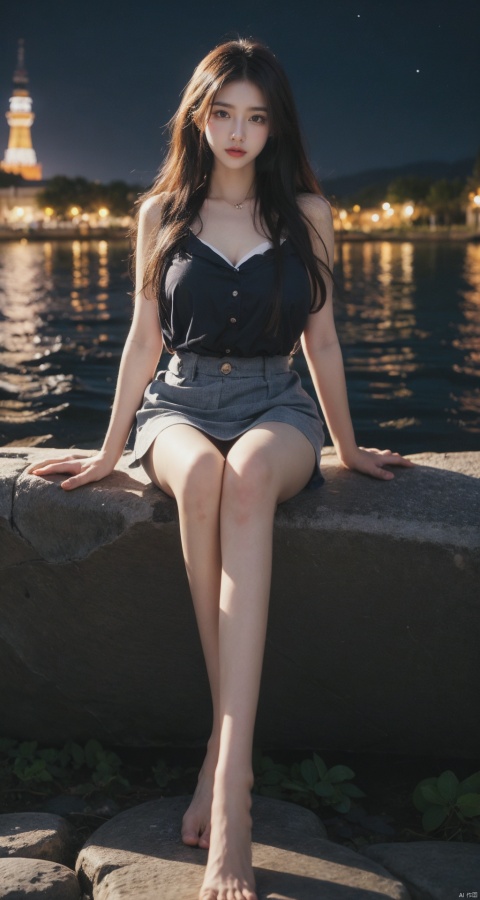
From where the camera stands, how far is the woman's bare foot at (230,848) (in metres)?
2.06

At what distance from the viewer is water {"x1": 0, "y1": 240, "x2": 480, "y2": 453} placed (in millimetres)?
7043

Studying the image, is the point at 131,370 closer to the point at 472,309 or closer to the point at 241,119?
the point at 241,119

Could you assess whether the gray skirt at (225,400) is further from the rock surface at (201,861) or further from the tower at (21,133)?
the tower at (21,133)

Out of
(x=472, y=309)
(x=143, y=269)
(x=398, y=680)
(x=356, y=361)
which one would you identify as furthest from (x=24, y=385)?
(x=472, y=309)

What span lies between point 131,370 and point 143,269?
0.34 meters

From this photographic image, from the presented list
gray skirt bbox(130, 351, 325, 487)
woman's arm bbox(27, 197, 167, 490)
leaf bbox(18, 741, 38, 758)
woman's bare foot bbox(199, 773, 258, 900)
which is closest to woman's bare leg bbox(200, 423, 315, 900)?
woman's bare foot bbox(199, 773, 258, 900)

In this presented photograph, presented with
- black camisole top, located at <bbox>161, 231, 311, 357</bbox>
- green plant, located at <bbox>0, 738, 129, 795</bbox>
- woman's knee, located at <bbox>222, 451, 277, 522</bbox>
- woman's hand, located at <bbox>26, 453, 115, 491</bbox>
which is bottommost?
green plant, located at <bbox>0, 738, 129, 795</bbox>

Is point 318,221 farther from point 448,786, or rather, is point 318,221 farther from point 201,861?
point 201,861

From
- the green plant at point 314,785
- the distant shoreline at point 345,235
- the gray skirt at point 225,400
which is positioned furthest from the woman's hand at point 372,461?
the distant shoreline at point 345,235

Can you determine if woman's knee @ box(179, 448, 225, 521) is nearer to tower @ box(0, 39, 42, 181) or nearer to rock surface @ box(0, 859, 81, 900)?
rock surface @ box(0, 859, 81, 900)

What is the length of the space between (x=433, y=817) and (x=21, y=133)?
6008 inches

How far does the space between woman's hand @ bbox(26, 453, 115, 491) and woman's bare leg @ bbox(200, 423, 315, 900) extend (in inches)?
20.5

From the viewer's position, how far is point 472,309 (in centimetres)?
1914

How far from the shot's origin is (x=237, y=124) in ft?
9.85
